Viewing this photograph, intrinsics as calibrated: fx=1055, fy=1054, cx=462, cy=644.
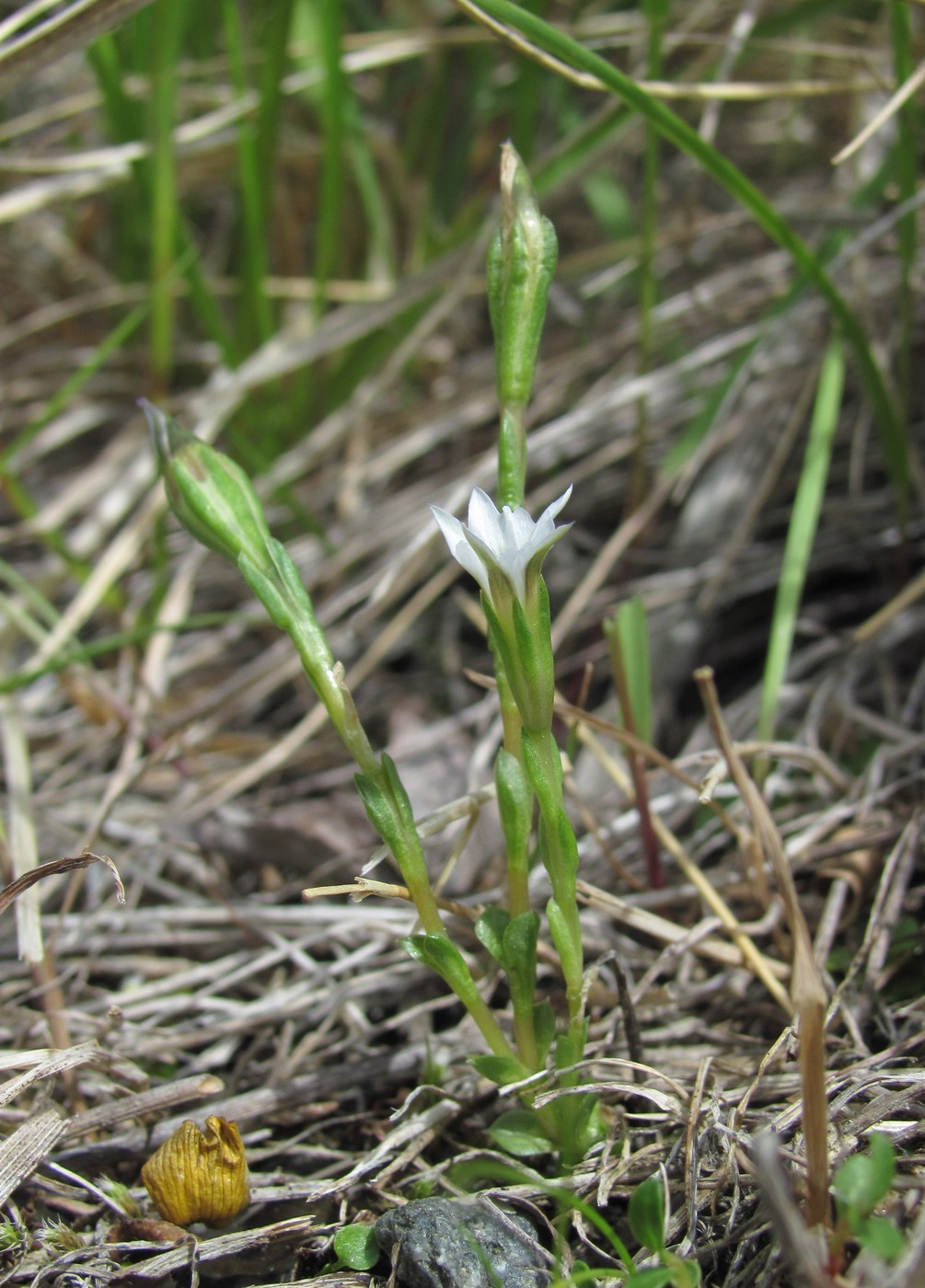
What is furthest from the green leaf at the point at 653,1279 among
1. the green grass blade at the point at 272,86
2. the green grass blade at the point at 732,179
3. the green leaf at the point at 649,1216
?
the green grass blade at the point at 272,86

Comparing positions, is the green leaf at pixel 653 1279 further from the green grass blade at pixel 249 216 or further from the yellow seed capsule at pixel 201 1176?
the green grass blade at pixel 249 216

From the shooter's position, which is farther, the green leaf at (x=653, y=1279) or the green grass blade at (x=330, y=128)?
the green grass blade at (x=330, y=128)

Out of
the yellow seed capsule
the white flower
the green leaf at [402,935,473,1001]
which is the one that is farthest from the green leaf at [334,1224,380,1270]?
the white flower

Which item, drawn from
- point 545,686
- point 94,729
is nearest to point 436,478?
point 94,729

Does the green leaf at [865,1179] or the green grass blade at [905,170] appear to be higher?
the green grass blade at [905,170]

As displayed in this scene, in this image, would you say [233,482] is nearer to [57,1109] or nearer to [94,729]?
[57,1109]

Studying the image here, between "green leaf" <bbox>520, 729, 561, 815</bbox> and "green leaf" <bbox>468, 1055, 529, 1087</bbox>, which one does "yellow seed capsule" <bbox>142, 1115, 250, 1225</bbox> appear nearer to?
"green leaf" <bbox>468, 1055, 529, 1087</bbox>
